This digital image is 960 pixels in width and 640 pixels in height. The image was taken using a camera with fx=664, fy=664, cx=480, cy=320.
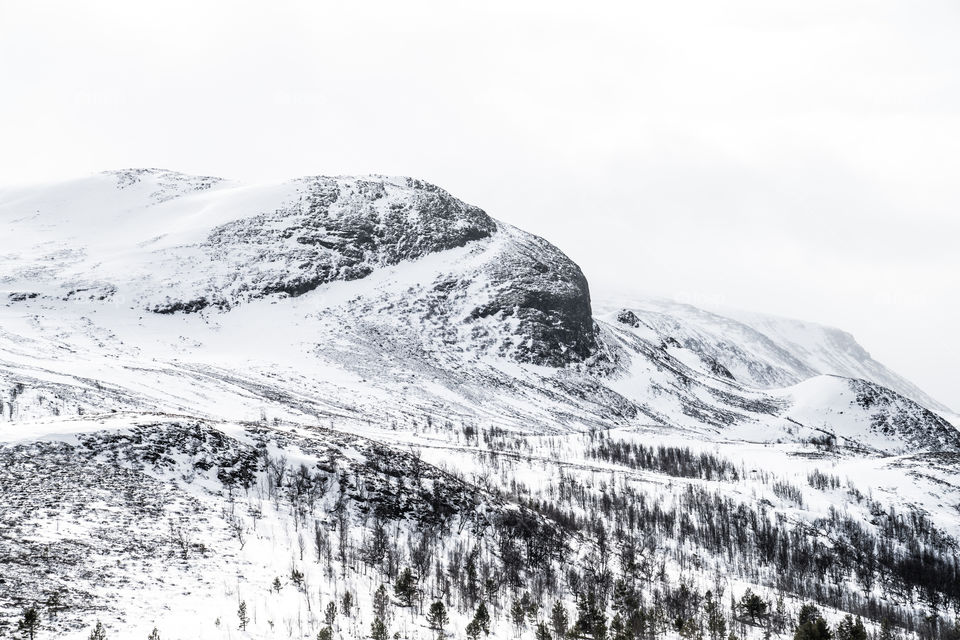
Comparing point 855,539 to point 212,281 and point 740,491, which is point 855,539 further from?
point 212,281

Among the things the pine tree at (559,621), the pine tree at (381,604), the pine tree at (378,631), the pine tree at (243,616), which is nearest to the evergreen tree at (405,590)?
the pine tree at (381,604)

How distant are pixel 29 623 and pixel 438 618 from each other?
10.1 meters

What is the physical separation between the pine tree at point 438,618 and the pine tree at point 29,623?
9770 millimetres

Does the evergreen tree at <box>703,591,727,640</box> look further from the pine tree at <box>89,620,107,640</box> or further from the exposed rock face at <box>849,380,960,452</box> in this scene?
the exposed rock face at <box>849,380,960,452</box>

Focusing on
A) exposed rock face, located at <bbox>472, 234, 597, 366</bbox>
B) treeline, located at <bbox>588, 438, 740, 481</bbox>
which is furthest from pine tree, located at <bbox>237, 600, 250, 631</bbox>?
exposed rock face, located at <bbox>472, 234, 597, 366</bbox>

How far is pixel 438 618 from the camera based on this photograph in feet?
63.4

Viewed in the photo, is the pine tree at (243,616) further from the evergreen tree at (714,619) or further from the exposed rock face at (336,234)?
the exposed rock face at (336,234)

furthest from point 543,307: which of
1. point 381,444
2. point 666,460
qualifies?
point 381,444

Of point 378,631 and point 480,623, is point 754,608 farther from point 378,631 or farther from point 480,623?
point 378,631

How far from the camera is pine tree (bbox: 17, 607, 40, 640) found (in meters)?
13.9

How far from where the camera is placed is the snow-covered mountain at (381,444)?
2112 cm

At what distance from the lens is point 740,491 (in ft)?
196

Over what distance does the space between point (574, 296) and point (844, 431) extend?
70.1m

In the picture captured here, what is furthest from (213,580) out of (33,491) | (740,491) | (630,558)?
(740,491)
